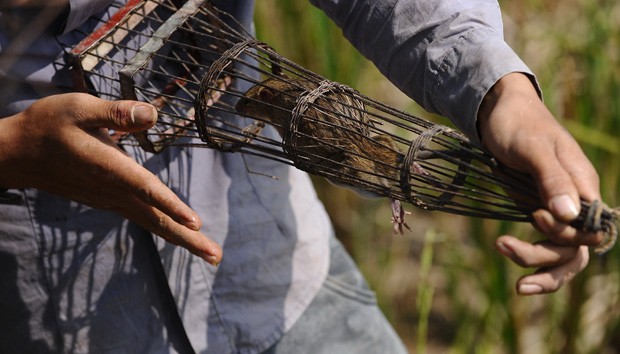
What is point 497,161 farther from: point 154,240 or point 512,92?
point 154,240

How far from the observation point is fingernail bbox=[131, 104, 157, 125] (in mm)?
1072

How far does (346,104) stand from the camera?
1098mm

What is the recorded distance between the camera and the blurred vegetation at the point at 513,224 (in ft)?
7.16

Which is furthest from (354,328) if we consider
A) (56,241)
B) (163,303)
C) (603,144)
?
(603,144)

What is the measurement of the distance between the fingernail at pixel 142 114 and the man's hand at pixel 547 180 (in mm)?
383

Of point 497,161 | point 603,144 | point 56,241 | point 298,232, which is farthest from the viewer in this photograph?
point 603,144

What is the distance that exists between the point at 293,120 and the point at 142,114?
0.17 m

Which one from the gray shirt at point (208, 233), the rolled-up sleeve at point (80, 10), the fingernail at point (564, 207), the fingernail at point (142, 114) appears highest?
the rolled-up sleeve at point (80, 10)

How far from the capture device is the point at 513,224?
2186 mm

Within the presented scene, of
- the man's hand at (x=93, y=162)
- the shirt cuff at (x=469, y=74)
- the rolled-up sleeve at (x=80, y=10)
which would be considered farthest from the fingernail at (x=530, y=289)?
the rolled-up sleeve at (x=80, y=10)

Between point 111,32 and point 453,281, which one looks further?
point 453,281

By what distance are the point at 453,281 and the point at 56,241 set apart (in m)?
1.27

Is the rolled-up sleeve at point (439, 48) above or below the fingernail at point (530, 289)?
above

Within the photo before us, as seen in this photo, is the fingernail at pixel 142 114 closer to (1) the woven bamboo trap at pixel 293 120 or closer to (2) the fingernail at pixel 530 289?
(1) the woven bamboo trap at pixel 293 120
